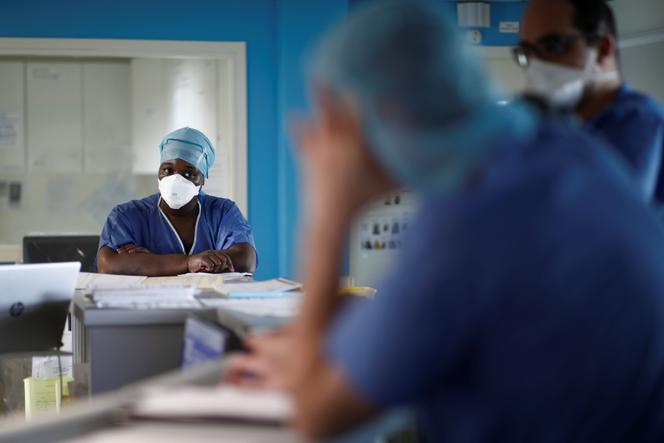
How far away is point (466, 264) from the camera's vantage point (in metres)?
0.97

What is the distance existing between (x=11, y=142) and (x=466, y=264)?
5653 millimetres

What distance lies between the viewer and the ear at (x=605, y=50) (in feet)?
7.00

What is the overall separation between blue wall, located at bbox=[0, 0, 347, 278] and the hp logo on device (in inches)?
138

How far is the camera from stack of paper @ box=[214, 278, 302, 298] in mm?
2332

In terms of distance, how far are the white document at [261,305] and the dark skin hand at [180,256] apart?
46.5 inches

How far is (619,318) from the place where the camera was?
3.51 feet

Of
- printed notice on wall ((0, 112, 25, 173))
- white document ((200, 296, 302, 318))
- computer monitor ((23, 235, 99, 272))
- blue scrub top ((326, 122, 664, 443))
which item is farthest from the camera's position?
printed notice on wall ((0, 112, 25, 173))

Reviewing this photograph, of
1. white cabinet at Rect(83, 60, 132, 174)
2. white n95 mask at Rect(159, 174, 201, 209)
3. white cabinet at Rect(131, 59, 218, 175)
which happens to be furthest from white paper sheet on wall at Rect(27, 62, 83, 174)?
white n95 mask at Rect(159, 174, 201, 209)

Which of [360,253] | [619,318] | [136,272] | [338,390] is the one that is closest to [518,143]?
[619,318]

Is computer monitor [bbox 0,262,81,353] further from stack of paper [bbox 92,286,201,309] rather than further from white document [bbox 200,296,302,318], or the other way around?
white document [bbox 200,296,302,318]

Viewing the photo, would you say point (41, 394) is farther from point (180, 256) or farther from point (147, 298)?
point (180, 256)

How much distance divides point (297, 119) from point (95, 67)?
5.46 metres

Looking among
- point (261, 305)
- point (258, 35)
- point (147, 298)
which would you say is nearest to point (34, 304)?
point (147, 298)

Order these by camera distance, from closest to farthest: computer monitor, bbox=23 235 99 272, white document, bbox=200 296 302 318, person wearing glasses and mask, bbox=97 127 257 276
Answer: white document, bbox=200 296 302 318 → person wearing glasses and mask, bbox=97 127 257 276 → computer monitor, bbox=23 235 99 272
